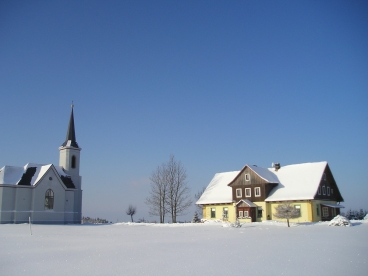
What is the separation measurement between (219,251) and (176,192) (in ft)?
132

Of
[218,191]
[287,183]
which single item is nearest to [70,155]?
[218,191]

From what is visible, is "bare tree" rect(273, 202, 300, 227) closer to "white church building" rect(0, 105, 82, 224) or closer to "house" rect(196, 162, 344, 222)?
"house" rect(196, 162, 344, 222)

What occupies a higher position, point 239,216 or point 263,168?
point 263,168

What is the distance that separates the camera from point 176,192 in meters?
54.8

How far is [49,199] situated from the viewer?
48.8m

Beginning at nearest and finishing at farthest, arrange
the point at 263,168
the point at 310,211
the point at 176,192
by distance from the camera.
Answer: the point at 310,211, the point at 263,168, the point at 176,192

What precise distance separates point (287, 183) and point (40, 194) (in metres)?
31.6

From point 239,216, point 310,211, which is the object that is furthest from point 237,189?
point 310,211

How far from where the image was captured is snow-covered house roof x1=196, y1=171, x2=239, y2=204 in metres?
49.8

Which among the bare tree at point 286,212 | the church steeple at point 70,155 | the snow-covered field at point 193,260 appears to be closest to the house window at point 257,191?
the bare tree at point 286,212

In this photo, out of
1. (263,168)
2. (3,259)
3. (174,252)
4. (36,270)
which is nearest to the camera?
(36,270)

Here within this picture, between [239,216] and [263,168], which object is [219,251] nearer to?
[239,216]

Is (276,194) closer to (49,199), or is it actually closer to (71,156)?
(49,199)

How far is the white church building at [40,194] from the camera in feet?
150
